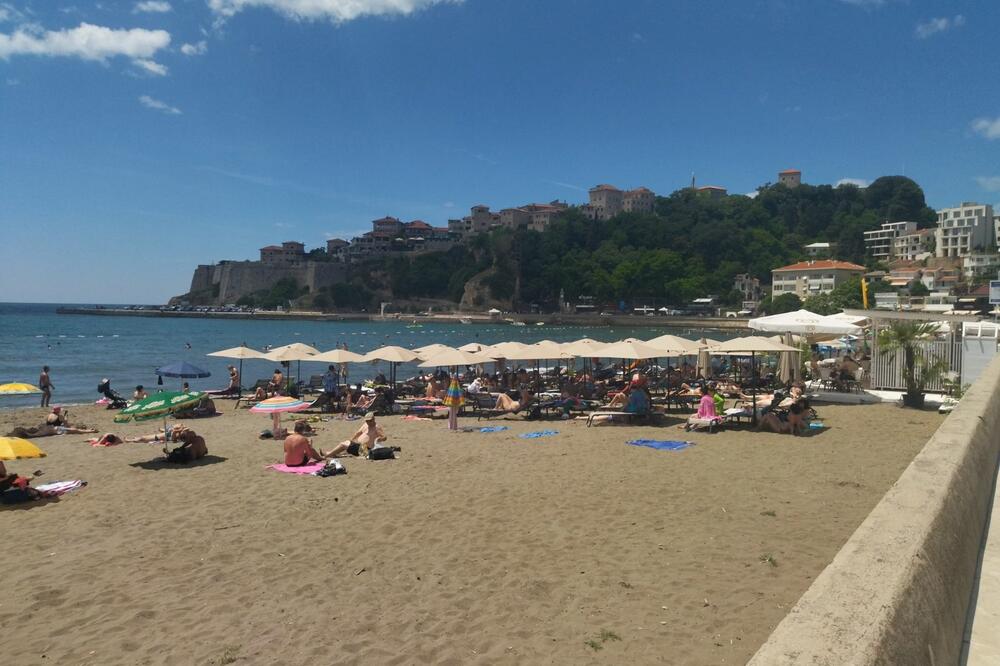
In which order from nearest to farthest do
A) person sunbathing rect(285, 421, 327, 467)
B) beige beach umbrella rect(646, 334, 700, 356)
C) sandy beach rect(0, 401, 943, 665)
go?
sandy beach rect(0, 401, 943, 665), person sunbathing rect(285, 421, 327, 467), beige beach umbrella rect(646, 334, 700, 356)

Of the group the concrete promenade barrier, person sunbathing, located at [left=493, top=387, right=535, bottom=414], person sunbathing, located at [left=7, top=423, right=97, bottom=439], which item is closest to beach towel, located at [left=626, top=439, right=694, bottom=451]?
person sunbathing, located at [left=493, top=387, right=535, bottom=414]

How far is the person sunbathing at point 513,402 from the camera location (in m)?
14.4

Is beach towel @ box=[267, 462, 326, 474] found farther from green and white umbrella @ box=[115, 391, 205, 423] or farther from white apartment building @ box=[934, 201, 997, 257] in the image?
white apartment building @ box=[934, 201, 997, 257]

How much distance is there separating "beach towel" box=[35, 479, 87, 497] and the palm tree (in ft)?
47.3

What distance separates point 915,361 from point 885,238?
117 meters

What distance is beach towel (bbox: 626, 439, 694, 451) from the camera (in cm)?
991

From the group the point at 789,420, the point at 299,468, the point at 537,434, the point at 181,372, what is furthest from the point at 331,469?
the point at 181,372

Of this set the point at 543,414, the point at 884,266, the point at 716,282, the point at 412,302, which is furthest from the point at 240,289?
the point at 543,414

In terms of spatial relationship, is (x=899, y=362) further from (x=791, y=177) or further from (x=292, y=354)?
(x=791, y=177)

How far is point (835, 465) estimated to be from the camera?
8.42m

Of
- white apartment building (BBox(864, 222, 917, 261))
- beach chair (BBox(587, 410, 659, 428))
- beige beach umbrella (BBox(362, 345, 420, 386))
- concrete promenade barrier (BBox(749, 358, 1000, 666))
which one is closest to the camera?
concrete promenade barrier (BBox(749, 358, 1000, 666))

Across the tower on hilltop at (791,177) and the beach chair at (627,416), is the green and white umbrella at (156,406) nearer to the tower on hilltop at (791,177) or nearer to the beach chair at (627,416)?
the beach chair at (627,416)

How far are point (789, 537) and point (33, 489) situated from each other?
27.4 feet

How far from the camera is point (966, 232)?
99.6 m
